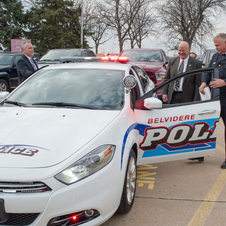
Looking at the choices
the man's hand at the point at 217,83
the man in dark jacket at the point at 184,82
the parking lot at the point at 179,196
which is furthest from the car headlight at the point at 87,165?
the man in dark jacket at the point at 184,82

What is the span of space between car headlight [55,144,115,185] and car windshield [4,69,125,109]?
840 mm

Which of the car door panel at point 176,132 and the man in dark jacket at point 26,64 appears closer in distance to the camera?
the car door panel at point 176,132

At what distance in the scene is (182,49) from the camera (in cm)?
489

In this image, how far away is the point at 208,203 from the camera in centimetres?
315

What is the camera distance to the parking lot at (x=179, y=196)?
2789mm

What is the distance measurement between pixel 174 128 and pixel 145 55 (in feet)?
21.8

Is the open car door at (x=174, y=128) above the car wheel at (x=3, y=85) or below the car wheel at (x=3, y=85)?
above

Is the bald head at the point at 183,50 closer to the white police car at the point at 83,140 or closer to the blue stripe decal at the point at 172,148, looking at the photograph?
the white police car at the point at 83,140

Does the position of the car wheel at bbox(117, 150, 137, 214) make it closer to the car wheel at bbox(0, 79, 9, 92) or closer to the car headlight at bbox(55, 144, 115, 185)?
the car headlight at bbox(55, 144, 115, 185)

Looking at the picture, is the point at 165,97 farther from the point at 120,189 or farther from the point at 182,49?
the point at 120,189

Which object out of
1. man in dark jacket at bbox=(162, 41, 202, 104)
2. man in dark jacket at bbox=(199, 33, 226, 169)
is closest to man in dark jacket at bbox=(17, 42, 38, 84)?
man in dark jacket at bbox=(162, 41, 202, 104)

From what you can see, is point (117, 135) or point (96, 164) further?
point (117, 135)

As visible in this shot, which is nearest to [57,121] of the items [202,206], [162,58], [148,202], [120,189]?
[120,189]

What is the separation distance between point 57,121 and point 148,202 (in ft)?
4.60
